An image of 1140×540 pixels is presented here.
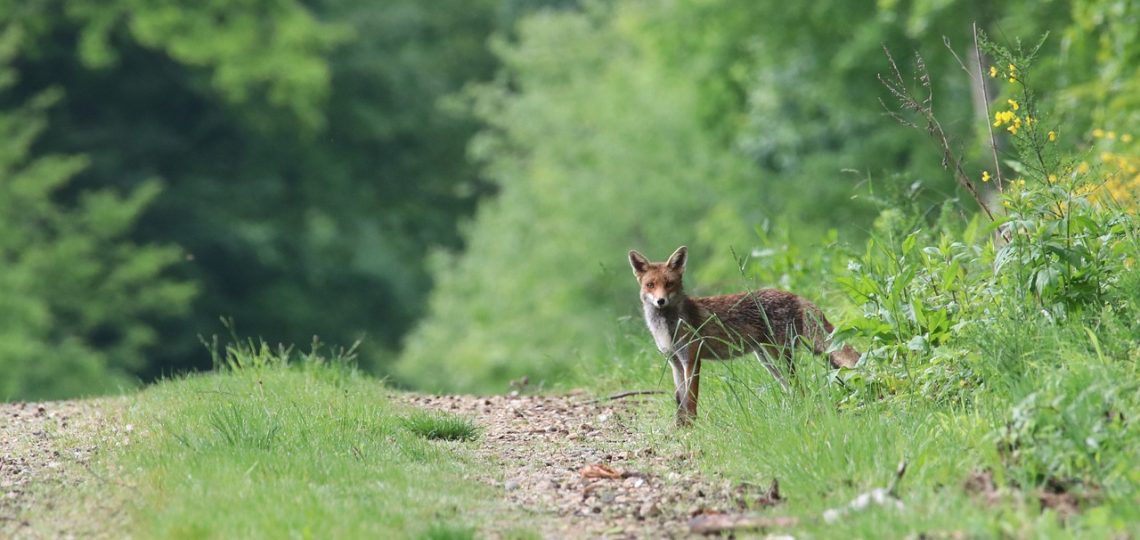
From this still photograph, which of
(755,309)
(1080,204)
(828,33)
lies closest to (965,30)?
(828,33)

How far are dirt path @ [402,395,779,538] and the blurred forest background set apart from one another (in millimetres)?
12010

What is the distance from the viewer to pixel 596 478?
712cm

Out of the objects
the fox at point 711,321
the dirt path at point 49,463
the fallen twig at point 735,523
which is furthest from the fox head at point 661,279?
the dirt path at point 49,463

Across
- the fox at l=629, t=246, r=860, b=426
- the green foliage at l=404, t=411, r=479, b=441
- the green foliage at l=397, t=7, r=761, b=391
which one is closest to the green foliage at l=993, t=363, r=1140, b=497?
the fox at l=629, t=246, r=860, b=426

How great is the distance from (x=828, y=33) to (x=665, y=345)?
17.8m

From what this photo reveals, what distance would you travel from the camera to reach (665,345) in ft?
29.3

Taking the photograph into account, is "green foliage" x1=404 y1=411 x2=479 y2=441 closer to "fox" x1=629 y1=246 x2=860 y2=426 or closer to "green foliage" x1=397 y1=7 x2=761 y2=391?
"fox" x1=629 y1=246 x2=860 y2=426

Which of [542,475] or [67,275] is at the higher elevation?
[67,275]

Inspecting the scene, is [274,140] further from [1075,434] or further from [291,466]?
[1075,434]

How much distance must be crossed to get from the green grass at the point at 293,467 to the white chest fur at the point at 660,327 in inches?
55.3

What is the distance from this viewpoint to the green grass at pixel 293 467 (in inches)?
232

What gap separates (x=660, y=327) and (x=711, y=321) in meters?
0.32

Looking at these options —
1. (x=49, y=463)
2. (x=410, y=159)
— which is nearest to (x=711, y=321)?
(x=49, y=463)

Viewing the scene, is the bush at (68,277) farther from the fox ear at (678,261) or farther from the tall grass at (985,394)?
the tall grass at (985,394)
